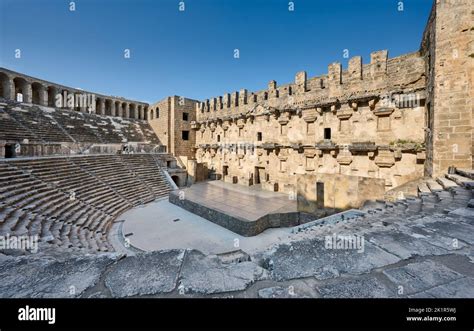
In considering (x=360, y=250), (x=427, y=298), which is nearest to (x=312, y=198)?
(x=360, y=250)

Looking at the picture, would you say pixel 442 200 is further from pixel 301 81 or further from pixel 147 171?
pixel 147 171

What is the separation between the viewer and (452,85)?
666 cm

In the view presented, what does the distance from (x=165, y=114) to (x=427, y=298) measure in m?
24.4

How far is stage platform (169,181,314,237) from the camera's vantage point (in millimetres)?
8789

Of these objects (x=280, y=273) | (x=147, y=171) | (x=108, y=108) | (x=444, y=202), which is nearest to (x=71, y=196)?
(x=147, y=171)

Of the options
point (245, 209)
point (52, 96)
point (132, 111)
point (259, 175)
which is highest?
point (52, 96)

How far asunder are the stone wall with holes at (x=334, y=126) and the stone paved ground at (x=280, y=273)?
29.8ft

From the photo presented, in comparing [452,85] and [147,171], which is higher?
[452,85]

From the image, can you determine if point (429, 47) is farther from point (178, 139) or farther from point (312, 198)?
point (178, 139)

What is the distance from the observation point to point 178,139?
2222 centimetres

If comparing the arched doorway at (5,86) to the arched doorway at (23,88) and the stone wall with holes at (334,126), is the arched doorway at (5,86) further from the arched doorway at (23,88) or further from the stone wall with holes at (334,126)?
the stone wall with holes at (334,126)

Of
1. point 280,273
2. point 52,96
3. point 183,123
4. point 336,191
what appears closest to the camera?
point 280,273

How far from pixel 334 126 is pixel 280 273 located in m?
12.2
